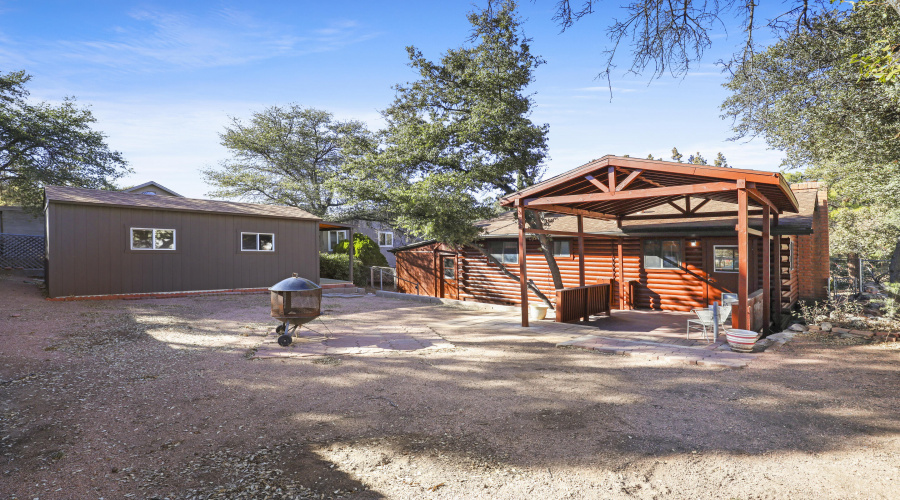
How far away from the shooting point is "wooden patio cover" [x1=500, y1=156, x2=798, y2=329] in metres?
7.37

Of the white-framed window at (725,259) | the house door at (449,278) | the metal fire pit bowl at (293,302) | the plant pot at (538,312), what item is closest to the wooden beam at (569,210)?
the plant pot at (538,312)

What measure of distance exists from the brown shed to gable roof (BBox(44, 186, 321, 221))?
3 centimetres

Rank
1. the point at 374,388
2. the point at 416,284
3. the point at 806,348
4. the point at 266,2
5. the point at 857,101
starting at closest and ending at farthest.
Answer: the point at 374,388, the point at 806,348, the point at 266,2, the point at 857,101, the point at 416,284

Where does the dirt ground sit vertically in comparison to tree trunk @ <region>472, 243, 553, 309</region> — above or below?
below

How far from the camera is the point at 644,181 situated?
9750 mm

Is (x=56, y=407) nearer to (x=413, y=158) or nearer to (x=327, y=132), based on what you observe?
(x=413, y=158)

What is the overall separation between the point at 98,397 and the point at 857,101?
14761 mm

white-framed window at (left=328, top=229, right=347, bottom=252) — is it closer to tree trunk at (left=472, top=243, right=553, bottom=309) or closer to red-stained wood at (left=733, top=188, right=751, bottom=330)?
tree trunk at (left=472, top=243, right=553, bottom=309)

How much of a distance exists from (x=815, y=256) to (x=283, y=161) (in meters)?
27.4

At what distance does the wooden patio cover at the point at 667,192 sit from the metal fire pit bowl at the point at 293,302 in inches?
176

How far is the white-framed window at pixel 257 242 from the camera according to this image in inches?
636

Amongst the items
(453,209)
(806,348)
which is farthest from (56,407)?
(806,348)

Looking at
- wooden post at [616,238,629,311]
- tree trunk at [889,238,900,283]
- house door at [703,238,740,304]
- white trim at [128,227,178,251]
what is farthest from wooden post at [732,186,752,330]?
white trim at [128,227,178,251]

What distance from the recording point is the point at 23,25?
12.2 metres
